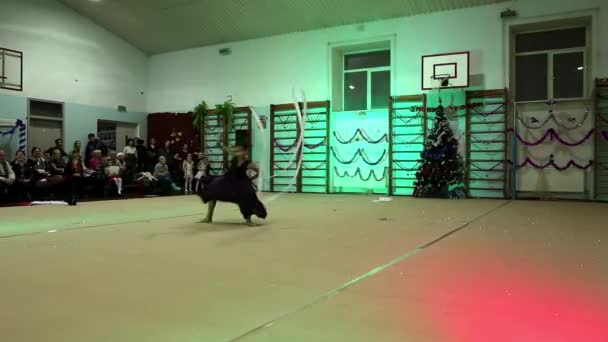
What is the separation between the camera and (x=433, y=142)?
9.88 metres

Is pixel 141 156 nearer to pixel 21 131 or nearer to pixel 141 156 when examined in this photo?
pixel 141 156

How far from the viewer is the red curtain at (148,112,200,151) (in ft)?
44.2

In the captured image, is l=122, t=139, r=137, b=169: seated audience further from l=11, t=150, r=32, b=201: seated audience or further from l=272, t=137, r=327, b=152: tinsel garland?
l=272, t=137, r=327, b=152: tinsel garland

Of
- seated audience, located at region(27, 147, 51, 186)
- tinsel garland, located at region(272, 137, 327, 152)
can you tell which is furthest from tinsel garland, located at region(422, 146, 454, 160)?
seated audience, located at region(27, 147, 51, 186)

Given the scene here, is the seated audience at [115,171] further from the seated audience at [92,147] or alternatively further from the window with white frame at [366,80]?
the window with white frame at [366,80]

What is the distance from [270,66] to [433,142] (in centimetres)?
516

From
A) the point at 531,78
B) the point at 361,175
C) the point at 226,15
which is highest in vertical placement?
the point at 226,15

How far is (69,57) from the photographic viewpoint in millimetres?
11922

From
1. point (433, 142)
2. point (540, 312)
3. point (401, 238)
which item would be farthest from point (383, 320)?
point (433, 142)

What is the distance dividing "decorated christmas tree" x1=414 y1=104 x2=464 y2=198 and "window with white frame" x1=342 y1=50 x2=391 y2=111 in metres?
1.88

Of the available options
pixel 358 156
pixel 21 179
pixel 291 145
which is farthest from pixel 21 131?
pixel 358 156

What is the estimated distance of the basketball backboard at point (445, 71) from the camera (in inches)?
385

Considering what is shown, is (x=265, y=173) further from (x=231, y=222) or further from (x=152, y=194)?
(x=231, y=222)

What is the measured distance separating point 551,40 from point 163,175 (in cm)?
962
